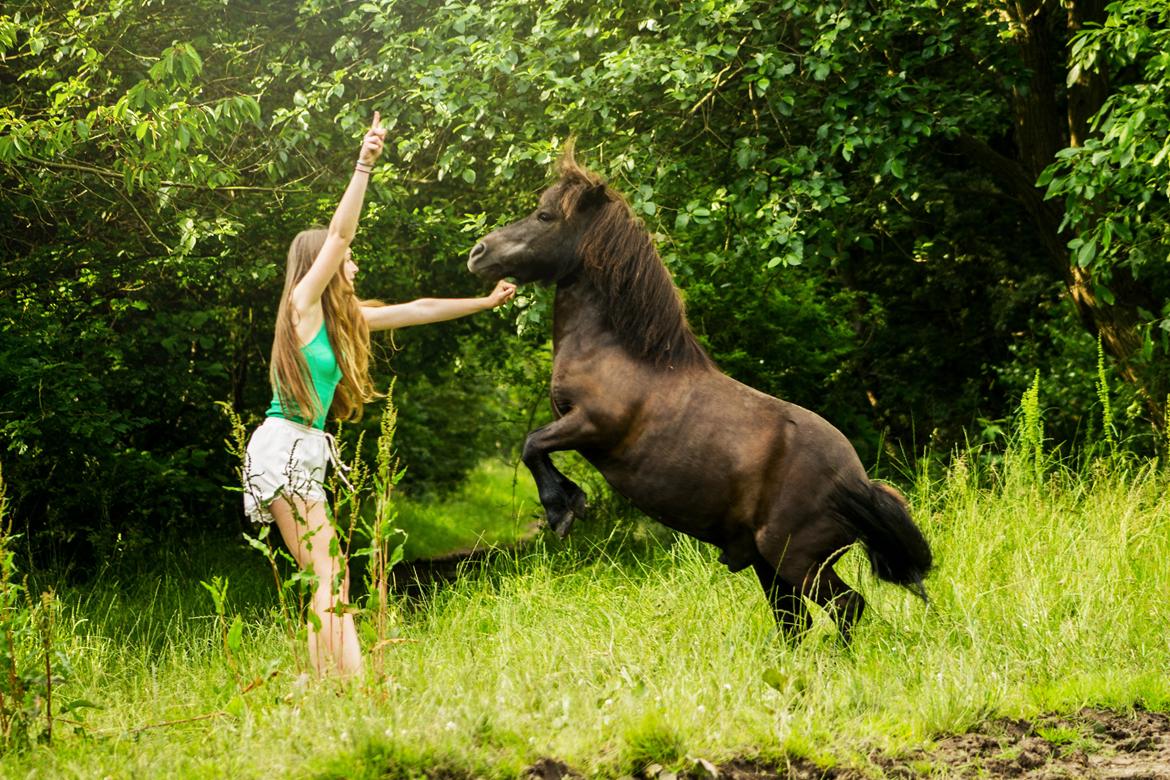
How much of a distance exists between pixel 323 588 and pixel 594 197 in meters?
1.86

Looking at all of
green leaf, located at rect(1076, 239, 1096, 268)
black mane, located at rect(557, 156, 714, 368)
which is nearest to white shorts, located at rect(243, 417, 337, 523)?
black mane, located at rect(557, 156, 714, 368)

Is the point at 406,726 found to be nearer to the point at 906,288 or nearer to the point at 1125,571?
the point at 1125,571

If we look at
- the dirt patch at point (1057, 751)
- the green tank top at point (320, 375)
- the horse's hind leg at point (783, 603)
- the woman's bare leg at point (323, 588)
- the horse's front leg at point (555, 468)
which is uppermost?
the green tank top at point (320, 375)

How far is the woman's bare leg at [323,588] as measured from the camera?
14.4ft

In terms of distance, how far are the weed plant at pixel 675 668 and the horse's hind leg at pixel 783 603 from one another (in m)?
0.07

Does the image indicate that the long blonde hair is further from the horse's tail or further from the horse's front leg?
the horse's tail

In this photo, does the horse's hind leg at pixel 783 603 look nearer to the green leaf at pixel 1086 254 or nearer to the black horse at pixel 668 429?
the black horse at pixel 668 429

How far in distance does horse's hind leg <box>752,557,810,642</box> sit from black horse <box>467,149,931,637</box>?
4.9 inches

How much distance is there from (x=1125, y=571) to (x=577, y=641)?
283 cm

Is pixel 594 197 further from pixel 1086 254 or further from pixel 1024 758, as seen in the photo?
pixel 1086 254

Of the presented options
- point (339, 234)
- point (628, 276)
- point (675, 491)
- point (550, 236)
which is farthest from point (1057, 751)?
point (339, 234)

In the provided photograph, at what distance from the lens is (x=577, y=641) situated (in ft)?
17.6

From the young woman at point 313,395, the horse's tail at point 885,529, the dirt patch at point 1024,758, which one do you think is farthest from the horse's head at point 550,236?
the dirt patch at point 1024,758

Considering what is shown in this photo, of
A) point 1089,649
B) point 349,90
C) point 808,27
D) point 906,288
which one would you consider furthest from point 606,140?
point 906,288
